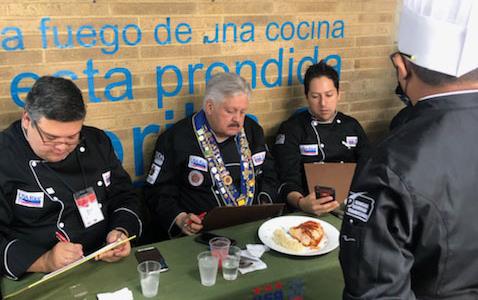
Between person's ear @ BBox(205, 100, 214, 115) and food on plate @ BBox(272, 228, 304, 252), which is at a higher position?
person's ear @ BBox(205, 100, 214, 115)

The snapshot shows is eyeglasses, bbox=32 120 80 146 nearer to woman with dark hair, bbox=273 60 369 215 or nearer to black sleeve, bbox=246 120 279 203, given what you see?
black sleeve, bbox=246 120 279 203

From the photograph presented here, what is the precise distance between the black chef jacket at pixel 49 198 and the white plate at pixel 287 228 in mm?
572

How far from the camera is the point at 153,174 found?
96.2 inches

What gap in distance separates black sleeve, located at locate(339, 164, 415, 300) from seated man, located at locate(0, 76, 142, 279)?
94 cm

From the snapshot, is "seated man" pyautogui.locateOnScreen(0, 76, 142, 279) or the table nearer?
the table

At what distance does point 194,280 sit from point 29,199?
2.55 ft

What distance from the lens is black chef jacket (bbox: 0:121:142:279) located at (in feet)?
5.83

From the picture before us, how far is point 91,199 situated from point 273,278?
2.86 feet

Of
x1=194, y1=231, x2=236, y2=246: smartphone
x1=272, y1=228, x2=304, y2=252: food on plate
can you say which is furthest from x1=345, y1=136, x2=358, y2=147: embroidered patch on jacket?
x1=194, y1=231, x2=236, y2=246: smartphone

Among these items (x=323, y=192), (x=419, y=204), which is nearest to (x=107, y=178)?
(x=323, y=192)

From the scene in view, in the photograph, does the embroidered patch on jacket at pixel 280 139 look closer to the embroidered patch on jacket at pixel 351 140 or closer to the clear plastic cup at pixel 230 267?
the embroidered patch on jacket at pixel 351 140

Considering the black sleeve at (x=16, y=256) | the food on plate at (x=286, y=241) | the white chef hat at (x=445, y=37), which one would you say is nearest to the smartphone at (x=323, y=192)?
the food on plate at (x=286, y=241)

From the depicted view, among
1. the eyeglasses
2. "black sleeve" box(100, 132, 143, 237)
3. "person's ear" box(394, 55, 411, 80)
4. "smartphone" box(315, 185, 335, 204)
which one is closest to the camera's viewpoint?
"person's ear" box(394, 55, 411, 80)

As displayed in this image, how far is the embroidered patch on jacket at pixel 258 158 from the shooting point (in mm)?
2557
